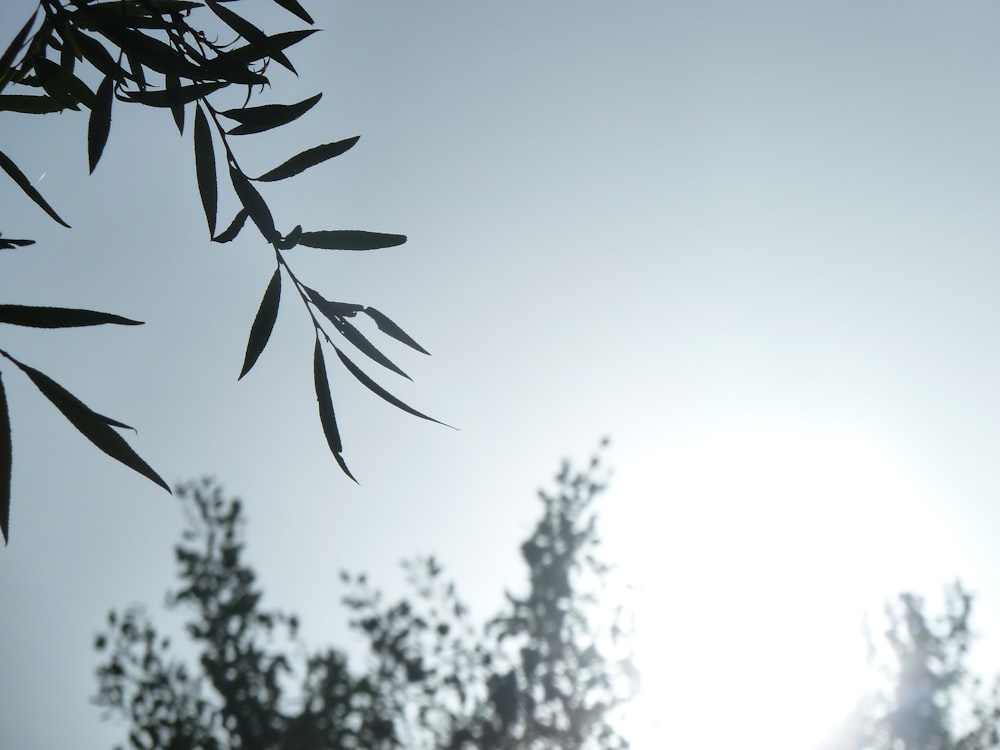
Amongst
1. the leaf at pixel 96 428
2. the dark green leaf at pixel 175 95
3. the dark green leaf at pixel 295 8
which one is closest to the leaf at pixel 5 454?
the leaf at pixel 96 428

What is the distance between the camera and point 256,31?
5.22 feet

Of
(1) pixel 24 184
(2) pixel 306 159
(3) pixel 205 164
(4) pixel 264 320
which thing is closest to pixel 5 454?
(4) pixel 264 320

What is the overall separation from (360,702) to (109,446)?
10.3 m

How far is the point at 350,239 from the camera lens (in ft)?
5.23

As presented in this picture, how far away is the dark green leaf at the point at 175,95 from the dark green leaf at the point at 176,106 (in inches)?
0.5

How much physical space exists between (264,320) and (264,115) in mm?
448

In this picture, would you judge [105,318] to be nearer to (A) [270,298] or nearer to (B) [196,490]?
(A) [270,298]

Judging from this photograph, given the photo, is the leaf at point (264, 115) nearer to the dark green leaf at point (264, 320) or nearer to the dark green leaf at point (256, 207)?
the dark green leaf at point (256, 207)

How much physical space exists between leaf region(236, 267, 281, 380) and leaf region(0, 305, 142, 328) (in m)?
0.30

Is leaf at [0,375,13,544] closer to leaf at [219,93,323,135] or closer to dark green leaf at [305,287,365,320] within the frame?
dark green leaf at [305,287,365,320]

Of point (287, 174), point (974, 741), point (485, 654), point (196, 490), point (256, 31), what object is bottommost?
point (287, 174)

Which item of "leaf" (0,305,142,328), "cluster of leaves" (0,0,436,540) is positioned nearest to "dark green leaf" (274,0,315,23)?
"cluster of leaves" (0,0,436,540)

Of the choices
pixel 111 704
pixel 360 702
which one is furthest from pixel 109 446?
pixel 111 704

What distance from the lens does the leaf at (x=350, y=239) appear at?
1560mm
